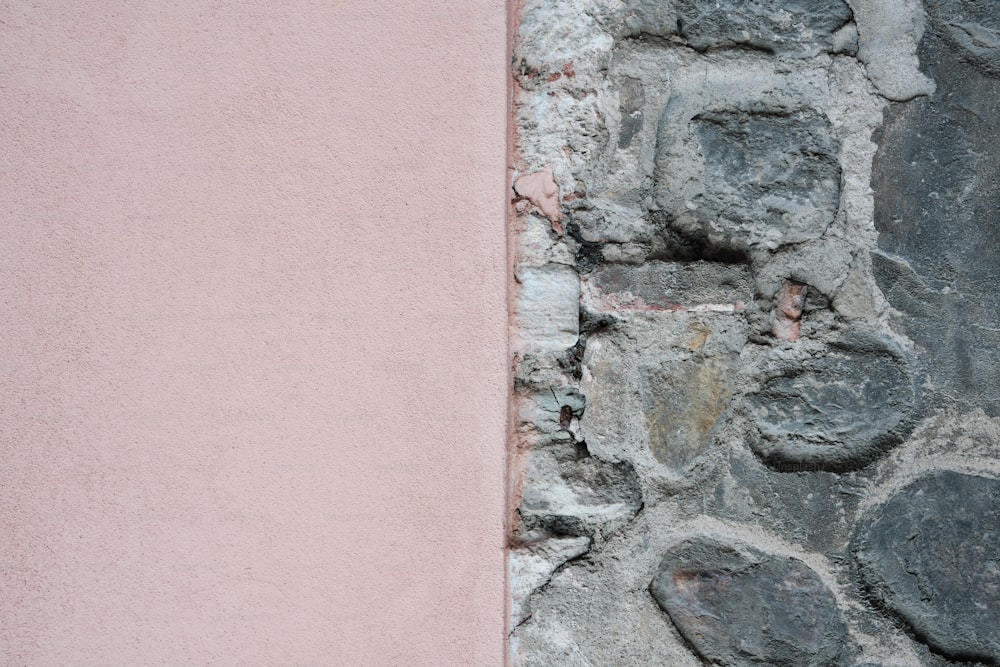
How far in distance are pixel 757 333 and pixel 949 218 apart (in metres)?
0.30

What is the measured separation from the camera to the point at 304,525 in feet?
3.32

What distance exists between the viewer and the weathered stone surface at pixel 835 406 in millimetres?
1016

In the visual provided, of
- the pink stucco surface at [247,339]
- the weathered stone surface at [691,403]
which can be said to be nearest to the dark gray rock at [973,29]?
the weathered stone surface at [691,403]

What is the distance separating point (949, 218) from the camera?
39.6 inches

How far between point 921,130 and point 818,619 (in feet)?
2.29

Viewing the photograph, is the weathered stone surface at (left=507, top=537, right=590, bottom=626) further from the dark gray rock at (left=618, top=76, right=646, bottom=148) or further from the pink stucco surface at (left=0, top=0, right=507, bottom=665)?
the dark gray rock at (left=618, top=76, right=646, bottom=148)

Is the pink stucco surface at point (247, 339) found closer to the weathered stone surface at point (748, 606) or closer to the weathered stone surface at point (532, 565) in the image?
the weathered stone surface at point (532, 565)

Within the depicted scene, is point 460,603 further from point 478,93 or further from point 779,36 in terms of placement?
point 779,36

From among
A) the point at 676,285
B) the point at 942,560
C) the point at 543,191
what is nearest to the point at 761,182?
the point at 676,285

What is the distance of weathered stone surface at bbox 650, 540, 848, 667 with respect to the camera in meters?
1.01

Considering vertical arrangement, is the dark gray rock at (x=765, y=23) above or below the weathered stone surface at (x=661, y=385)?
above

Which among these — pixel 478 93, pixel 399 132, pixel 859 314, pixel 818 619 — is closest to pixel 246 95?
pixel 399 132

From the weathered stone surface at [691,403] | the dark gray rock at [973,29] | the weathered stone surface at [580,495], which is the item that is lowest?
the weathered stone surface at [580,495]

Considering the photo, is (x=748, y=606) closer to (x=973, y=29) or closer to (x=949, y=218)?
(x=949, y=218)
